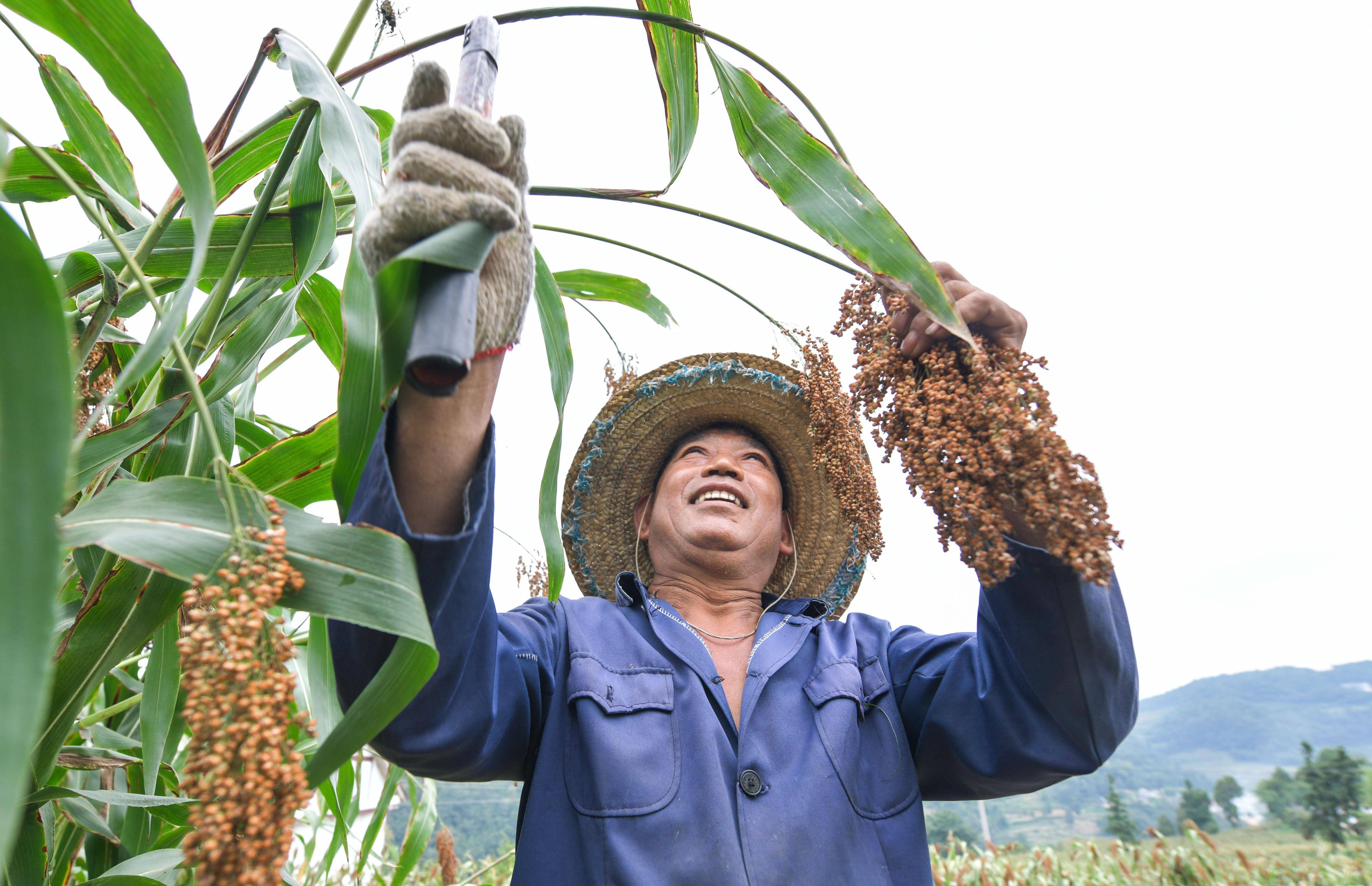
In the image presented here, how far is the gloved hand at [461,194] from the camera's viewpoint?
1.98 ft

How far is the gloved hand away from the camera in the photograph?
0.60m

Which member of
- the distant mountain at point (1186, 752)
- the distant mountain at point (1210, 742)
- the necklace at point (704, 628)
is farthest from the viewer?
the distant mountain at point (1210, 742)

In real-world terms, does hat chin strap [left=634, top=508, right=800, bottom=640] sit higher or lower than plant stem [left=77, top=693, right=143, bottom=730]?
higher

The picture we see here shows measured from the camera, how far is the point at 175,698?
0.89 meters

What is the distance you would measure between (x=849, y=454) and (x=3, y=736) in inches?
41.6

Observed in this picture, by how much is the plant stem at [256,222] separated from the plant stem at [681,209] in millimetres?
275

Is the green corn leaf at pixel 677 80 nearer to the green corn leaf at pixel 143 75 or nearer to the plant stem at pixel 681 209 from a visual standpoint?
the plant stem at pixel 681 209

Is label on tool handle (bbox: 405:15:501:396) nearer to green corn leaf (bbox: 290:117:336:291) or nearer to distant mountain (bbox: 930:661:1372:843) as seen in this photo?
green corn leaf (bbox: 290:117:336:291)

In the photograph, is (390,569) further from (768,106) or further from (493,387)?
(768,106)

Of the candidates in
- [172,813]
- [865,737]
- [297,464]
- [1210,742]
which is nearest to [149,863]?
[172,813]

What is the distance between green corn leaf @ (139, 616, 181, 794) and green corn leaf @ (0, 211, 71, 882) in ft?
1.78

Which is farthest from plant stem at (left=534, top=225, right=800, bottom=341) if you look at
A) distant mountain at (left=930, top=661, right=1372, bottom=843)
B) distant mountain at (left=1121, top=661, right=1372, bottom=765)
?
distant mountain at (left=1121, top=661, right=1372, bottom=765)

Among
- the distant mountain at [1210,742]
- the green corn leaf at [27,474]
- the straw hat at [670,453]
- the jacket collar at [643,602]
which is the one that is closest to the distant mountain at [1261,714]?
the distant mountain at [1210,742]

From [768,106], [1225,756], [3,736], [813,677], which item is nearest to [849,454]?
[813,677]
